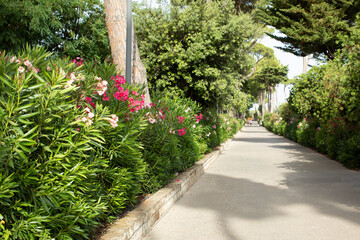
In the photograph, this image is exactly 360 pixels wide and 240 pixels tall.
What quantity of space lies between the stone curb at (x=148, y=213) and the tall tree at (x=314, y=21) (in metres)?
14.6

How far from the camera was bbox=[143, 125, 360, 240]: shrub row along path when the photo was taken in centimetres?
439

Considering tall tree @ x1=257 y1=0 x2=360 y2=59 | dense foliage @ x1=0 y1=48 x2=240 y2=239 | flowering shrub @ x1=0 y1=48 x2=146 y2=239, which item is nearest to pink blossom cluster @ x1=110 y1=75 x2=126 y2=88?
dense foliage @ x1=0 y1=48 x2=240 y2=239

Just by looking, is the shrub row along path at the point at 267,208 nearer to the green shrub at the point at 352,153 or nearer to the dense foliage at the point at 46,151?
the green shrub at the point at 352,153

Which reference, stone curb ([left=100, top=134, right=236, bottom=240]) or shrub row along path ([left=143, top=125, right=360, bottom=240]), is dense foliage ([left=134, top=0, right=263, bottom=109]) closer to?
shrub row along path ([left=143, top=125, right=360, bottom=240])

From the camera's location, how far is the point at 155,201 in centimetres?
495

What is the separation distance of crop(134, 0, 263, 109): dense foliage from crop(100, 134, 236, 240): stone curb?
7.24 m

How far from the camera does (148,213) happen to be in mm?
4445

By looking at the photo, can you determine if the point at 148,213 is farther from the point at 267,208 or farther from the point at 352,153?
the point at 352,153

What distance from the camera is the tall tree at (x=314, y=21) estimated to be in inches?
707

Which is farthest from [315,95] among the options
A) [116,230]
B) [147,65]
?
[116,230]

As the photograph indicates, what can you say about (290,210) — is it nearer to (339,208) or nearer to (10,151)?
(339,208)

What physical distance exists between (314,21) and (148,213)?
17381 millimetres

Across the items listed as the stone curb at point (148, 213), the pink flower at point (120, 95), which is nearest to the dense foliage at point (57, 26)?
the stone curb at point (148, 213)

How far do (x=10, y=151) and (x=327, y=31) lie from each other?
63.1ft
